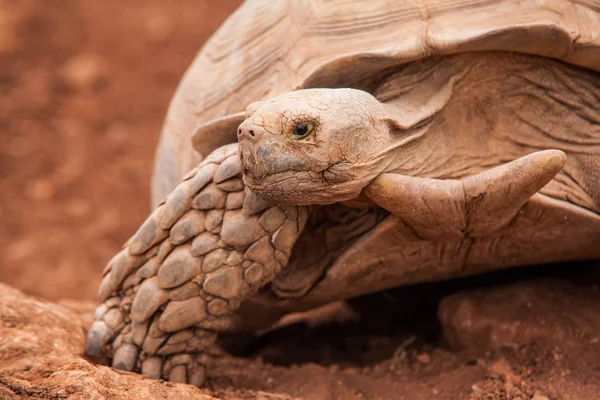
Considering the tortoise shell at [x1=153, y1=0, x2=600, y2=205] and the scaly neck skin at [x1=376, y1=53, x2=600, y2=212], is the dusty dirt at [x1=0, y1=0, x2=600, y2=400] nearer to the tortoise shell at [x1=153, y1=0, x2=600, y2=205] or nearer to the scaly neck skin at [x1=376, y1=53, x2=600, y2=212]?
the scaly neck skin at [x1=376, y1=53, x2=600, y2=212]

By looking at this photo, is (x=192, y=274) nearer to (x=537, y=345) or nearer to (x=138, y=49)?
(x=537, y=345)

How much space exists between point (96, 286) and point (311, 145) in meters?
3.34

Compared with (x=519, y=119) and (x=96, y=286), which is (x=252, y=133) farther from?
(x=96, y=286)

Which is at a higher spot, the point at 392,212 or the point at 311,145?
the point at 311,145

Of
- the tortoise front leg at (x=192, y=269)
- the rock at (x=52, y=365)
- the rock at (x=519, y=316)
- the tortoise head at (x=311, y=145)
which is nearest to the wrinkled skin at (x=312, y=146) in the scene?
the tortoise head at (x=311, y=145)

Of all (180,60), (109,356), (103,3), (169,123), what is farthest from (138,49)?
(109,356)

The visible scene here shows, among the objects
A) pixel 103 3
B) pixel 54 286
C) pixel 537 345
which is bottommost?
pixel 537 345

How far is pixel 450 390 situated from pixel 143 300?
106cm

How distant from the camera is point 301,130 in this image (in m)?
2.29

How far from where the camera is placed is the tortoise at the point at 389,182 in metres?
2.50

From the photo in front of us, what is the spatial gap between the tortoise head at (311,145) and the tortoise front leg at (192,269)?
9.5 inches

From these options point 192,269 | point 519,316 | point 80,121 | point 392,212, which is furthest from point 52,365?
point 80,121

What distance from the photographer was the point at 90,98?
24.5ft

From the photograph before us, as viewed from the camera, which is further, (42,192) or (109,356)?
(42,192)
